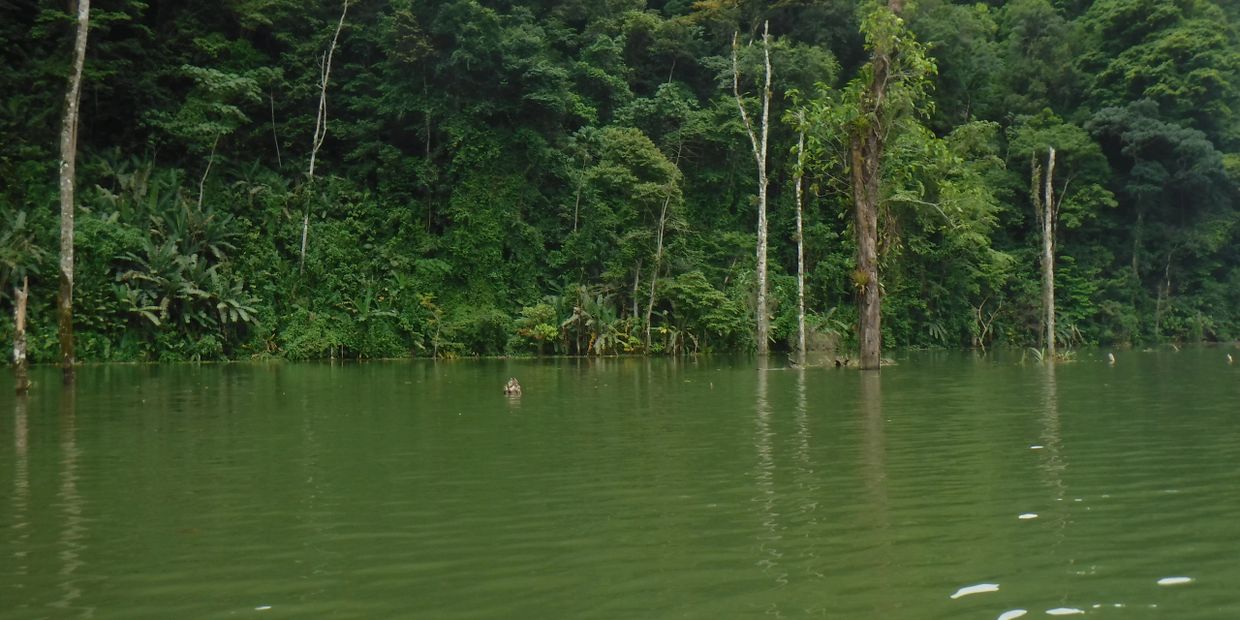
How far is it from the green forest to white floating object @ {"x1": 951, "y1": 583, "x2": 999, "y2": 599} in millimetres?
19288

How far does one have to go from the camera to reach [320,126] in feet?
121

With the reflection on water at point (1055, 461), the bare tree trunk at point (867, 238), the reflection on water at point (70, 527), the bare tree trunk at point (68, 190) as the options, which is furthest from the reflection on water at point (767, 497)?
the bare tree trunk at point (68, 190)

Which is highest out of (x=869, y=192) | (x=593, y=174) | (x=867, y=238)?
(x=593, y=174)

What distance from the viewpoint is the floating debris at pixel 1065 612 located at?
4180mm

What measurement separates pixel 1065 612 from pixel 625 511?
9.55 ft

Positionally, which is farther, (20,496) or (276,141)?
(276,141)

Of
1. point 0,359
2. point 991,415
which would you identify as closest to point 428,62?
point 0,359

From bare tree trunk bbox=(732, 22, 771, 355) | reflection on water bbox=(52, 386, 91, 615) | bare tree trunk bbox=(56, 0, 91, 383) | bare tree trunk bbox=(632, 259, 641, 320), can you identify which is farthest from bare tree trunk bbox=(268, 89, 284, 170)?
reflection on water bbox=(52, 386, 91, 615)

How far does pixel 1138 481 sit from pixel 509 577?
15.9 feet

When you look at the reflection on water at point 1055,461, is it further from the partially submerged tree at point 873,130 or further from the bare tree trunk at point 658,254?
the bare tree trunk at point 658,254

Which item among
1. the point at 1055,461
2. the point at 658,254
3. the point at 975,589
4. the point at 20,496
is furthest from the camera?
the point at 658,254

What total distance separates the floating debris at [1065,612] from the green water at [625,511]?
0.31 feet

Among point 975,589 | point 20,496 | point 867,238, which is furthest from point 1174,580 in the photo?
point 867,238

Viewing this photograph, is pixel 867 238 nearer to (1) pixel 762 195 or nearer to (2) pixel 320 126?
(1) pixel 762 195
